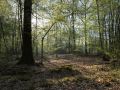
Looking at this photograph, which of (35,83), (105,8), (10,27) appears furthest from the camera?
(10,27)

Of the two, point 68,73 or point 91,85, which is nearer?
point 91,85

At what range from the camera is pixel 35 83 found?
982 centimetres

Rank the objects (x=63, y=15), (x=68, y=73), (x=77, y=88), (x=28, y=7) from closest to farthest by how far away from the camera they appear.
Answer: (x=77, y=88), (x=68, y=73), (x=28, y=7), (x=63, y=15)

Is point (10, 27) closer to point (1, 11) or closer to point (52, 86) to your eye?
point (1, 11)

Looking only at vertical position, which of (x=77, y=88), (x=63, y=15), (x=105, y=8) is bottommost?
(x=77, y=88)

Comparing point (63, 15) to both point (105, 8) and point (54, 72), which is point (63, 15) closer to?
point (54, 72)

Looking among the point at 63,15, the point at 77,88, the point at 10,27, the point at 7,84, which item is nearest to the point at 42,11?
the point at 63,15

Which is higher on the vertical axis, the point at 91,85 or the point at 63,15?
the point at 63,15

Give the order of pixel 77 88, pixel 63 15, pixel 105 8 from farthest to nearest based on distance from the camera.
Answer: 1. pixel 105 8
2. pixel 63 15
3. pixel 77 88

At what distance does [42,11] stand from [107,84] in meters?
9.72

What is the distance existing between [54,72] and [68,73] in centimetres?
86

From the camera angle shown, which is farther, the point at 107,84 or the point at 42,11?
the point at 42,11

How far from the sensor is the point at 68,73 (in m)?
12.0

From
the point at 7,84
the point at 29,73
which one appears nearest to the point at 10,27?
the point at 29,73
